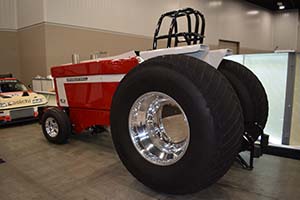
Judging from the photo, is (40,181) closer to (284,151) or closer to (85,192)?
(85,192)

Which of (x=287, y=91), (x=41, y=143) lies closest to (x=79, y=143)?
(x=41, y=143)

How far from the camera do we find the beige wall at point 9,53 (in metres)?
7.98

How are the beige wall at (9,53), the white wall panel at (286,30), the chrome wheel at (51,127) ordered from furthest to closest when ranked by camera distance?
the white wall panel at (286,30), the beige wall at (9,53), the chrome wheel at (51,127)

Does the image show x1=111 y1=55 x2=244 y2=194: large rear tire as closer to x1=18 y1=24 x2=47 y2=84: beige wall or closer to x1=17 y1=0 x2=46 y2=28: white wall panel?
x1=18 y1=24 x2=47 y2=84: beige wall

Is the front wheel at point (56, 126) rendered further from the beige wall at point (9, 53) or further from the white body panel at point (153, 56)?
the beige wall at point (9, 53)

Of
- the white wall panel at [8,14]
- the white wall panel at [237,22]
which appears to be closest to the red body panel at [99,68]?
the white wall panel at [8,14]

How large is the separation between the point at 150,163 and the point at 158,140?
37 cm

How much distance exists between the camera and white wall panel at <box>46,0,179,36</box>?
23.6 ft

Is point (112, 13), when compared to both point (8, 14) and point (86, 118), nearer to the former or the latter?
point (8, 14)

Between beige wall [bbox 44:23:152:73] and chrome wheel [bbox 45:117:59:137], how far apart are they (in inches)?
164

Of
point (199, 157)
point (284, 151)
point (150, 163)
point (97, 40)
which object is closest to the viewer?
point (199, 157)

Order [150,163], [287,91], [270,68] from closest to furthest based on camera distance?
[150,163], [287,91], [270,68]

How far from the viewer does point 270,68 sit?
145 inches

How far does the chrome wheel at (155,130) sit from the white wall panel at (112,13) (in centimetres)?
621
